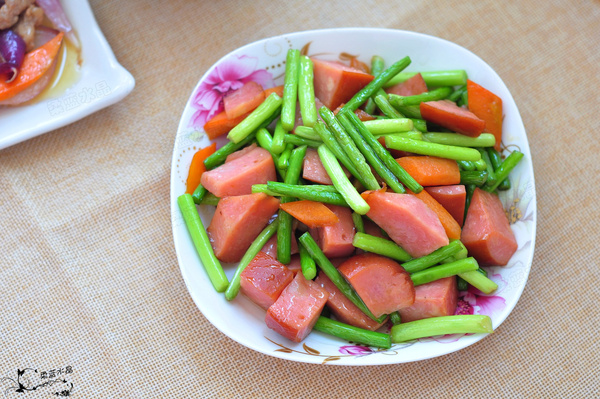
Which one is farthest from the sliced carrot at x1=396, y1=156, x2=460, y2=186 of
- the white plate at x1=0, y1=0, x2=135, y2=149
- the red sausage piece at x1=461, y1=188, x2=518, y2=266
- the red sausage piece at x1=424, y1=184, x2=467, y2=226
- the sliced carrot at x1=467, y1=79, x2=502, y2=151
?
the white plate at x1=0, y1=0, x2=135, y2=149

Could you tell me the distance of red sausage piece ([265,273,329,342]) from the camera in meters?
1.88

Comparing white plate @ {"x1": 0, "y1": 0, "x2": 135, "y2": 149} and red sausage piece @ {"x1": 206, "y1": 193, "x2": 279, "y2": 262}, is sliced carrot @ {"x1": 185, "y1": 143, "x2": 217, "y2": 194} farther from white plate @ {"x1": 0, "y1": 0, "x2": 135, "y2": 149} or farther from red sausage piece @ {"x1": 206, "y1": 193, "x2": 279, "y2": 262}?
white plate @ {"x1": 0, "y1": 0, "x2": 135, "y2": 149}

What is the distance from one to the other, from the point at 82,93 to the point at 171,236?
827mm

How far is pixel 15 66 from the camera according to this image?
2.34 m

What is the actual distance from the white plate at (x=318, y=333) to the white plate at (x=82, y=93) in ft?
1.59

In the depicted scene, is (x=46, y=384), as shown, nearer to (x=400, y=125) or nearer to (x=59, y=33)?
(x=59, y=33)

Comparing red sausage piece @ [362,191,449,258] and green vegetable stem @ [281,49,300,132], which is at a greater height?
green vegetable stem @ [281,49,300,132]

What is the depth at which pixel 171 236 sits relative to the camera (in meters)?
2.36

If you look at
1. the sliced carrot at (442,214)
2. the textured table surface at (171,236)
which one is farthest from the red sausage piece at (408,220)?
the textured table surface at (171,236)

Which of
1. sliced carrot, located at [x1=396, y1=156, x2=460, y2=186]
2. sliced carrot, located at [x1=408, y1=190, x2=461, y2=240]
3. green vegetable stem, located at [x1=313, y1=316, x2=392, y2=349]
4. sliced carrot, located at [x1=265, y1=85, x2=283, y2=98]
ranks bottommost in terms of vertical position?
green vegetable stem, located at [x1=313, y1=316, x2=392, y2=349]

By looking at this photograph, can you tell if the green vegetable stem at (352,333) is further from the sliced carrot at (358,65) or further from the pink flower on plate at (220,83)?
the sliced carrot at (358,65)

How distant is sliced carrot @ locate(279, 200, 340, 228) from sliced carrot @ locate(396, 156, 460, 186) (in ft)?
1.17

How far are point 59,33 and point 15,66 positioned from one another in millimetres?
282

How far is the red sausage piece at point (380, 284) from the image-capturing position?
6.21 ft
